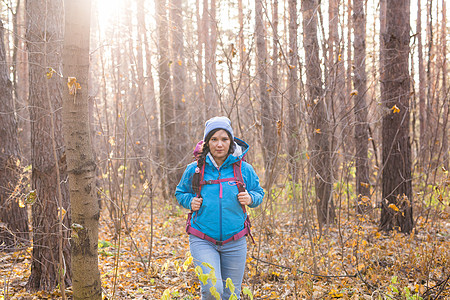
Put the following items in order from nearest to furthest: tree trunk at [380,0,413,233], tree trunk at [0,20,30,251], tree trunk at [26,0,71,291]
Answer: tree trunk at [26,0,71,291]
tree trunk at [0,20,30,251]
tree trunk at [380,0,413,233]

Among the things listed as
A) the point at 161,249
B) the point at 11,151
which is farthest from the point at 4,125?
the point at 161,249

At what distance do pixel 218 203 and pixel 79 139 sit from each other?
3.63ft

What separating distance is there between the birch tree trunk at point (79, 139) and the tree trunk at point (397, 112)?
517 centimetres

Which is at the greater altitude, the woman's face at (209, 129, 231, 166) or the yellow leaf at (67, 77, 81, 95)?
the yellow leaf at (67, 77, 81, 95)

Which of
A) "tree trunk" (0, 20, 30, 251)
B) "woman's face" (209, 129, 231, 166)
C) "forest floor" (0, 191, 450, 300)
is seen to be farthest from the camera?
"tree trunk" (0, 20, 30, 251)

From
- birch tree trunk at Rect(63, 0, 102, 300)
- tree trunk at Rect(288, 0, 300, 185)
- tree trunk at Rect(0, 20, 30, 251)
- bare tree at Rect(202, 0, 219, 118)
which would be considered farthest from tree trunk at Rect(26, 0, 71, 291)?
tree trunk at Rect(288, 0, 300, 185)

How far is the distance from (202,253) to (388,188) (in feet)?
16.0

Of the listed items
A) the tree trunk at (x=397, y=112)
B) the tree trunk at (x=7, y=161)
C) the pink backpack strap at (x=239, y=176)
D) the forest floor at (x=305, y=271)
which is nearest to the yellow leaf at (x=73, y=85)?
the pink backpack strap at (x=239, y=176)

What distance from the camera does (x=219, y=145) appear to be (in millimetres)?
3006

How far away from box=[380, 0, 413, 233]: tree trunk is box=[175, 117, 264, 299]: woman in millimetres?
4093

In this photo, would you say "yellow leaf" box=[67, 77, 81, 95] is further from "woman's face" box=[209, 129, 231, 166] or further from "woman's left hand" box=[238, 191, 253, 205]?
"woman's left hand" box=[238, 191, 253, 205]

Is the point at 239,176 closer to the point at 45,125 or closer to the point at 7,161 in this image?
the point at 45,125

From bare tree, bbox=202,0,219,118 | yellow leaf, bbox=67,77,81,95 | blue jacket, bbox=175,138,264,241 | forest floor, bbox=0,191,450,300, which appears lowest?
forest floor, bbox=0,191,450,300

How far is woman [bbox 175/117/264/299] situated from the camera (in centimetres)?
287
